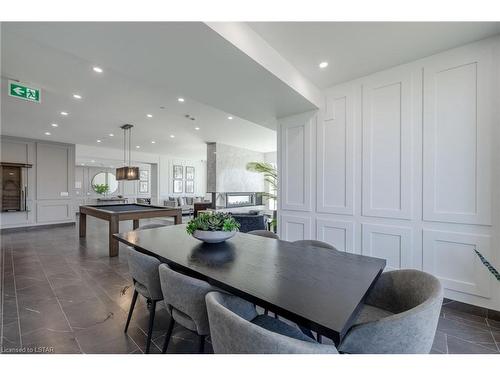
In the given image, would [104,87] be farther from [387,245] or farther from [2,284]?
[387,245]

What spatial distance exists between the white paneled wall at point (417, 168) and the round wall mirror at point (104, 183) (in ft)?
39.8

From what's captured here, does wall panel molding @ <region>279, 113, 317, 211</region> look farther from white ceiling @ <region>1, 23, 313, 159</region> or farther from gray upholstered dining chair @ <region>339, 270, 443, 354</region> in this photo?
gray upholstered dining chair @ <region>339, 270, 443, 354</region>

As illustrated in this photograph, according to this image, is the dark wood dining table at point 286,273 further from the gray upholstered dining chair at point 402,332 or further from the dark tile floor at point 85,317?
the dark tile floor at point 85,317

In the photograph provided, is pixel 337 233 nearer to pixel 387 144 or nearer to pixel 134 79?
pixel 387 144

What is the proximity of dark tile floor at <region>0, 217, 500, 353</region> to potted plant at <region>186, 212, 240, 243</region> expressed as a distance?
861mm

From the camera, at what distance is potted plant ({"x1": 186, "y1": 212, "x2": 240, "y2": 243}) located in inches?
78.6

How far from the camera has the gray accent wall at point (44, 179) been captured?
6.62m

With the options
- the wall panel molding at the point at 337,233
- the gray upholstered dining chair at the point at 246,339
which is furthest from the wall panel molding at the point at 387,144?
the gray upholstered dining chair at the point at 246,339

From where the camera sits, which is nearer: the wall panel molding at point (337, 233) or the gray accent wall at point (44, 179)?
the wall panel molding at point (337, 233)

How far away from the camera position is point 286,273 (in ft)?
4.59

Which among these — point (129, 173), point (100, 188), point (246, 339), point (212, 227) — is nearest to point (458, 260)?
point (212, 227)

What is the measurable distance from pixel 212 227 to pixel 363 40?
2.37 metres

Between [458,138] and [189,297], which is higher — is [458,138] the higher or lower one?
the higher one

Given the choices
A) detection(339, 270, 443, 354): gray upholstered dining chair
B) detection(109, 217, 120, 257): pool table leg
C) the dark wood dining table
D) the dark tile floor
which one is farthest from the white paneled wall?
detection(109, 217, 120, 257): pool table leg
